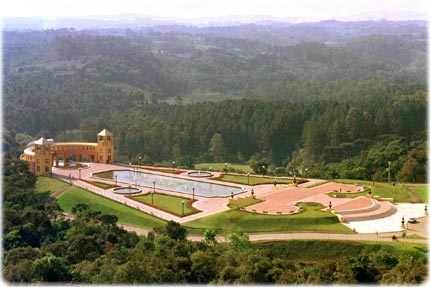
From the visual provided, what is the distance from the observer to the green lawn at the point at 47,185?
24.6m

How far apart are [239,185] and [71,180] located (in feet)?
21.6

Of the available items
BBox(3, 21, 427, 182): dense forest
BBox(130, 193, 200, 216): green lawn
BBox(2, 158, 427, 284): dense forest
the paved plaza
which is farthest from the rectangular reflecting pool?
BBox(2, 158, 427, 284): dense forest

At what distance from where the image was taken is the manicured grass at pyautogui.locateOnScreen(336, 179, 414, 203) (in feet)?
72.2

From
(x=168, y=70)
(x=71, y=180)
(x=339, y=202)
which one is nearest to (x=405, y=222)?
(x=339, y=202)

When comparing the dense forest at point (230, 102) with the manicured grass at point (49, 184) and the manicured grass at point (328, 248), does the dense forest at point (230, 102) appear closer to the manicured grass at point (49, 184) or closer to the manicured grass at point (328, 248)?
the manicured grass at point (49, 184)

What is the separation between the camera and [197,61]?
81.1m

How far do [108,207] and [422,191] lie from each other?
10511 mm

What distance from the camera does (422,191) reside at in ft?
75.6

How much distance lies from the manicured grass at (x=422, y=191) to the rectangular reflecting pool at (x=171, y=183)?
602 centimetres

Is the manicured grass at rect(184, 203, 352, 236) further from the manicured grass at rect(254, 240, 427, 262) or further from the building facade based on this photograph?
the building facade

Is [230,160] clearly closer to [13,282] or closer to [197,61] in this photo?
[13,282]

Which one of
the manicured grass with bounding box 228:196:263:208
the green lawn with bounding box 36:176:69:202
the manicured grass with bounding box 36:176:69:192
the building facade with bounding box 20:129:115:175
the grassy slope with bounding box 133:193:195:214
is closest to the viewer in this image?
the manicured grass with bounding box 228:196:263:208

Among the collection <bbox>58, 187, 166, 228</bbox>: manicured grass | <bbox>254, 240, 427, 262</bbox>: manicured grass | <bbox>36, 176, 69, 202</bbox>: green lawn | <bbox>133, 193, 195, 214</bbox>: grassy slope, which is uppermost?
<bbox>254, 240, 427, 262</bbox>: manicured grass

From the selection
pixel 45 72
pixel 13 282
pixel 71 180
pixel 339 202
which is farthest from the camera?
pixel 45 72
